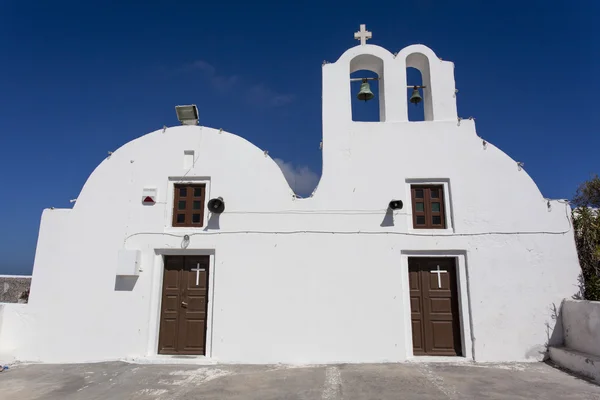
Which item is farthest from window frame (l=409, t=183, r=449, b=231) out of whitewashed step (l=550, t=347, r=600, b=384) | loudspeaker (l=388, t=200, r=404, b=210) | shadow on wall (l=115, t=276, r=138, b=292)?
shadow on wall (l=115, t=276, r=138, b=292)

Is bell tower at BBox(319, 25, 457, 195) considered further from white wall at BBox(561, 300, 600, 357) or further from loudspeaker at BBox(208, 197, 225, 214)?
white wall at BBox(561, 300, 600, 357)

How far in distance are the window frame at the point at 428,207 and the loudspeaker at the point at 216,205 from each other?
13.2 ft

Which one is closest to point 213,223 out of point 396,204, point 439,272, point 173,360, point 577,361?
point 173,360

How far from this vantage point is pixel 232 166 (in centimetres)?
811

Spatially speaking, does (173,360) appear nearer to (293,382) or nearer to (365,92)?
(293,382)

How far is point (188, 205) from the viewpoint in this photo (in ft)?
26.4

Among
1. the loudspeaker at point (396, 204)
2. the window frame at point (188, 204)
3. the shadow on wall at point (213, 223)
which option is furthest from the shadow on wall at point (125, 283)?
the loudspeaker at point (396, 204)

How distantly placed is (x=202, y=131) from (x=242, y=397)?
5496 millimetres

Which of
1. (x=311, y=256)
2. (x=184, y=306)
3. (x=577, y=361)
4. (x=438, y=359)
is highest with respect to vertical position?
(x=311, y=256)

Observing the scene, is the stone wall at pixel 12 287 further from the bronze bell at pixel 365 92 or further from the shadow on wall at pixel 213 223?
the bronze bell at pixel 365 92

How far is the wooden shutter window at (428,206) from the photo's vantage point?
7.80m

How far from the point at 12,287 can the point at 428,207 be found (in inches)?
467

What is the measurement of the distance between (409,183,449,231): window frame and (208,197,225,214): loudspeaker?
4.02 m

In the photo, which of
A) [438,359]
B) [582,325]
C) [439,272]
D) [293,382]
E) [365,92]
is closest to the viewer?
[293,382]
